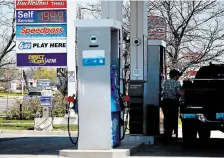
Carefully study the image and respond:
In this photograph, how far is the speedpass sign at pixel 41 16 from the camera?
25891 mm

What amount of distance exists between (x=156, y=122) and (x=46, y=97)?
7.81 metres

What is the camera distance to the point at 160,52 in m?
16.7

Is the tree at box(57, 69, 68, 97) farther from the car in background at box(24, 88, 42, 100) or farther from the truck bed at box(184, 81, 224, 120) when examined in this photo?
the truck bed at box(184, 81, 224, 120)

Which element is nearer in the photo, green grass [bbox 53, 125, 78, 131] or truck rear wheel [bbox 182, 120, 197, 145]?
truck rear wheel [bbox 182, 120, 197, 145]

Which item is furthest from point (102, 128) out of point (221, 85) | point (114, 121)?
point (221, 85)

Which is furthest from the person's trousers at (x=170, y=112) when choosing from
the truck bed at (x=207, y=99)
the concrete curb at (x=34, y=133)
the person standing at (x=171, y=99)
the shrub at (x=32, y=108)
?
the shrub at (x=32, y=108)

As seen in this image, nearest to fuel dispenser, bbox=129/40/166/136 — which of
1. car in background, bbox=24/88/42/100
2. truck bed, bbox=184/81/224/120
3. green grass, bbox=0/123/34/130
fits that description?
truck bed, bbox=184/81/224/120

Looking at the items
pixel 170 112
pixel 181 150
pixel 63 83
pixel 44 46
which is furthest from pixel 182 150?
pixel 63 83

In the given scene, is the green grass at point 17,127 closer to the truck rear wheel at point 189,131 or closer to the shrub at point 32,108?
the shrub at point 32,108

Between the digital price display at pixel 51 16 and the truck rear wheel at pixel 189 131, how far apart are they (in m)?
11.6

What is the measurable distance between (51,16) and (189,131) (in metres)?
12.3

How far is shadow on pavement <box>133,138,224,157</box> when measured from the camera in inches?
527

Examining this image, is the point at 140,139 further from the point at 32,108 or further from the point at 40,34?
the point at 32,108

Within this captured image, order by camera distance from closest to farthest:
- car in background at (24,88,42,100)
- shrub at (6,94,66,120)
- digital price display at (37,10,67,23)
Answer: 1. digital price display at (37,10,67,23)
2. shrub at (6,94,66,120)
3. car in background at (24,88,42,100)
